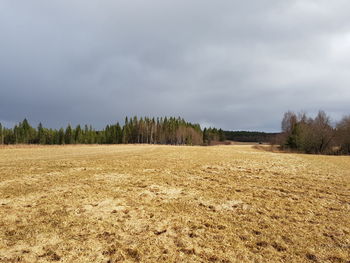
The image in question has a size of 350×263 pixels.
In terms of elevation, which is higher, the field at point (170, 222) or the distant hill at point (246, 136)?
the distant hill at point (246, 136)

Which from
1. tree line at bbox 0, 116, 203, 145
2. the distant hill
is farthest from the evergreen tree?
the distant hill

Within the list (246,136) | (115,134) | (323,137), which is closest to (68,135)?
(115,134)

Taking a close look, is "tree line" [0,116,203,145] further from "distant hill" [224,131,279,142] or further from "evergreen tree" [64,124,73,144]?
"distant hill" [224,131,279,142]

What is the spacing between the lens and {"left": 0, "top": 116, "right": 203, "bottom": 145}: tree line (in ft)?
330

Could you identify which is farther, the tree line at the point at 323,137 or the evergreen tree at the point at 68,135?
the evergreen tree at the point at 68,135

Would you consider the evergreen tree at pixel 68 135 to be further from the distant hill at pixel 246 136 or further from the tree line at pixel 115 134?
the distant hill at pixel 246 136

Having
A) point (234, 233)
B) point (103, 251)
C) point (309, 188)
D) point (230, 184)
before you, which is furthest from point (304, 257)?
point (309, 188)

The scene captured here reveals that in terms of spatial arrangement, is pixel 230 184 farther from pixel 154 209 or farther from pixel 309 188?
pixel 154 209

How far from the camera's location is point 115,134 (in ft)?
329

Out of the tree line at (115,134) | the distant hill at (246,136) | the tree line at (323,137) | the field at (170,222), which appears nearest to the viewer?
the field at (170,222)

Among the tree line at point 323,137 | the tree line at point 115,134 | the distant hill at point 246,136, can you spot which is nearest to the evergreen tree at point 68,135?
the tree line at point 115,134

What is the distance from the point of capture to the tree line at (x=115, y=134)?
330 ft

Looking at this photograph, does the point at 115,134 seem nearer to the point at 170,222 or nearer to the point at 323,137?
the point at 323,137

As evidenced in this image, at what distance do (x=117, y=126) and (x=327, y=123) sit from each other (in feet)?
286
